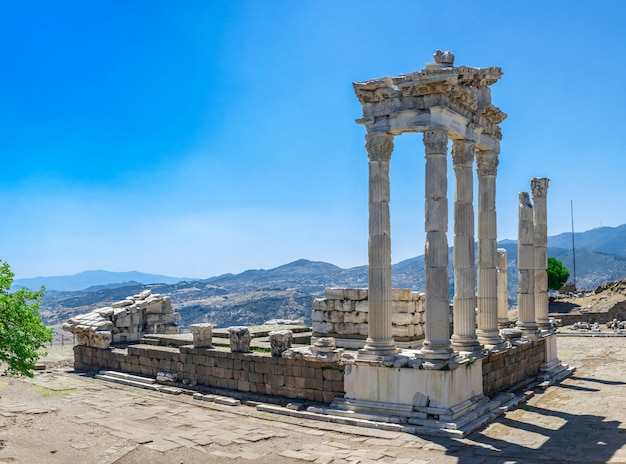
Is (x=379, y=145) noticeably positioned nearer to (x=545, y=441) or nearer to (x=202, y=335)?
(x=545, y=441)

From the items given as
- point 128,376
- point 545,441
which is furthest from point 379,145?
→ point 128,376

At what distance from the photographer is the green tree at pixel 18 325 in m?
11.7

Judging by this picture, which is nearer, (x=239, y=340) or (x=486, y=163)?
(x=239, y=340)

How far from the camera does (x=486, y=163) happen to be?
17.2 metres

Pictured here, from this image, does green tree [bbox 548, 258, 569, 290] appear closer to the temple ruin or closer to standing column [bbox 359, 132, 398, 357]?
the temple ruin

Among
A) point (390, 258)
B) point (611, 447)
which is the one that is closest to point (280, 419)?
point (390, 258)

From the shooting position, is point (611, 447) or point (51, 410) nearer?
point (611, 447)

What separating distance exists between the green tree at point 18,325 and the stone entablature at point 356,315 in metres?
8.38

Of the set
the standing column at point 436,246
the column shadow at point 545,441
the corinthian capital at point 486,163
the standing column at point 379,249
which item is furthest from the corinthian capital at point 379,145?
the column shadow at point 545,441

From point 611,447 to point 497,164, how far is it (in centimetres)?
819

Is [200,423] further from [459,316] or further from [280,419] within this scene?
[459,316]

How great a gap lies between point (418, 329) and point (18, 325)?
1069cm

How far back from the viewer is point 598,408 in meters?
15.2

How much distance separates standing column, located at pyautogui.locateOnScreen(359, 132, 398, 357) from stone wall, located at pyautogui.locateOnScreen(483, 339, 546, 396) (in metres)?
3.02
